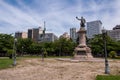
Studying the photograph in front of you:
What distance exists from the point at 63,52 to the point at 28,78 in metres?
66.3

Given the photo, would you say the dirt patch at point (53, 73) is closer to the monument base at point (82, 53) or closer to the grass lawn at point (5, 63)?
the grass lawn at point (5, 63)

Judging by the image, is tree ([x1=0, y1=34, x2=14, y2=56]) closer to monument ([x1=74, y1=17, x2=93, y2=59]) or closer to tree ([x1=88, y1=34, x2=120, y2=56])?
tree ([x1=88, y1=34, x2=120, y2=56])

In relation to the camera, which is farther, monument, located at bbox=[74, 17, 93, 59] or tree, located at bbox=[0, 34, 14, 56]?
tree, located at bbox=[0, 34, 14, 56]

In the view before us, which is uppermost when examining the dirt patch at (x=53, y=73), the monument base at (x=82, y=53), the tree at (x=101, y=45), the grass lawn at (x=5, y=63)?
the tree at (x=101, y=45)

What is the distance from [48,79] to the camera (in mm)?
14383

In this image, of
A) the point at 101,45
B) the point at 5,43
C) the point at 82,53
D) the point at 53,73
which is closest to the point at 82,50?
the point at 82,53

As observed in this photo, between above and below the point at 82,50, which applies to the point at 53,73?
below

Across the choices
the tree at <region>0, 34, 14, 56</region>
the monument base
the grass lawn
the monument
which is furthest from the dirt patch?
the tree at <region>0, 34, 14, 56</region>

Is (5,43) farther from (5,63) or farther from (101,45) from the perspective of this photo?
(5,63)

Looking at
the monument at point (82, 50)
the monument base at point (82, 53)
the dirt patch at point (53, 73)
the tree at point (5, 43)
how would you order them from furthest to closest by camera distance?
the tree at point (5, 43) < the monument at point (82, 50) < the monument base at point (82, 53) < the dirt patch at point (53, 73)

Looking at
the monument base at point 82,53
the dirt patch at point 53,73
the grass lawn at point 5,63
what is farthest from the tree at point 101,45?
the dirt patch at point 53,73

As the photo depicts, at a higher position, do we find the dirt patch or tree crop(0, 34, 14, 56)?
tree crop(0, 34, 14, 56)

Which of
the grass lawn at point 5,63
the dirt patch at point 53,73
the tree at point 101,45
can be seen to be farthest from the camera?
the tree at point 101,45

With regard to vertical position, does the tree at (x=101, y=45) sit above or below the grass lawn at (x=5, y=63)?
above
